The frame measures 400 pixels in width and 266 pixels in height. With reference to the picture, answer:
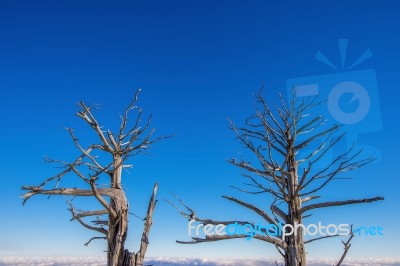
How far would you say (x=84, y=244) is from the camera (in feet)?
37.7

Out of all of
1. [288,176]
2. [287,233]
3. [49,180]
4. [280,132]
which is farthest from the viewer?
[49,180]

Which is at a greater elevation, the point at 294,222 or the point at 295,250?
the point at 294,222

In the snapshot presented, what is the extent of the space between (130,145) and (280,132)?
515cm

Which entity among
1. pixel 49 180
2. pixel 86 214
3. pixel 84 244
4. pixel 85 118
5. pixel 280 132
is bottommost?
pixel 84 244

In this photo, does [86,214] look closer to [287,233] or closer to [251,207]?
[251,207]

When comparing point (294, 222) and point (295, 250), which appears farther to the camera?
point (294, 222)

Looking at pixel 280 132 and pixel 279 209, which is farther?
pixel 280 132

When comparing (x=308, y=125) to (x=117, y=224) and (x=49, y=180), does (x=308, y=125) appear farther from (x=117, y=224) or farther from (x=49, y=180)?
(x=49, y=180)

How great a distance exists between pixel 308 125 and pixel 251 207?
6.93ft

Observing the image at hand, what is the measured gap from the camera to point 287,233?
23.2 feet

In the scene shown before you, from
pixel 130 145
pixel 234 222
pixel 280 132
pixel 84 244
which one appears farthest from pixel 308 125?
pixel 84 244

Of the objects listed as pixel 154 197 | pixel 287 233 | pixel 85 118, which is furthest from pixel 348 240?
pixel 85 118

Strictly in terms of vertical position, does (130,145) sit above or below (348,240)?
above

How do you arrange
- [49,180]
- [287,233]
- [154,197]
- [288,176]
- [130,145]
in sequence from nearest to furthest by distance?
[287,233]
[288,176]
[49,180]
[154,197]
[130,145]
